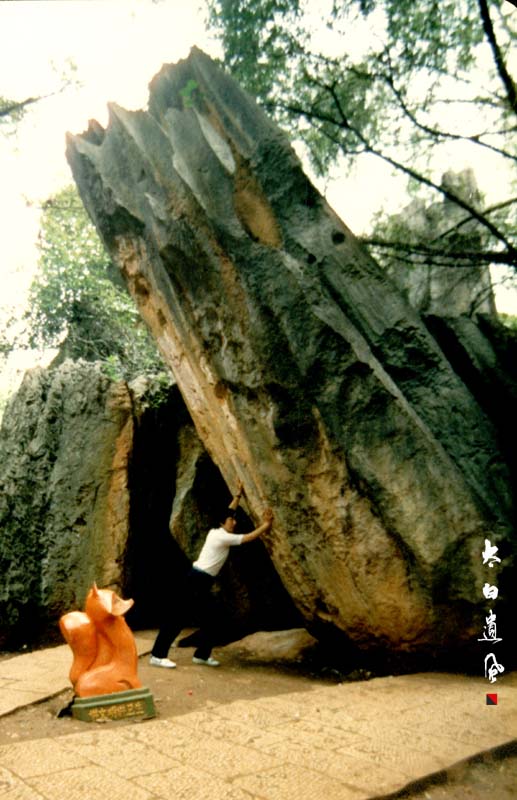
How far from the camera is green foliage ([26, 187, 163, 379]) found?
1473cm

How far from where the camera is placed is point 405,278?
11.4 meters

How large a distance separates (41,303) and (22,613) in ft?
29.7

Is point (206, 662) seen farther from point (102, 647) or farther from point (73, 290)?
point (73, 290)

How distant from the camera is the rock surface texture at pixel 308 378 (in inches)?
235

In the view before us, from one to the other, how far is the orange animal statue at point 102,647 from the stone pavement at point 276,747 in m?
0.36

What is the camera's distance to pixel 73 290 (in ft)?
49.6

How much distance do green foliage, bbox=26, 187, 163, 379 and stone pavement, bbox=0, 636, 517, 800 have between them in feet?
33.2

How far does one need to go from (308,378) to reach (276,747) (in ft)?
10.2

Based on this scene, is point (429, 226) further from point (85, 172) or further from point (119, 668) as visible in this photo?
point (119, 668)

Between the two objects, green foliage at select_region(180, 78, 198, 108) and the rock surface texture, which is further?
green foliage at select_region(180, 78, 198, 108)

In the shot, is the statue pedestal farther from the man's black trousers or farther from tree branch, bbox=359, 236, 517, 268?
tree branch, bbox=359, 236, 517, 268

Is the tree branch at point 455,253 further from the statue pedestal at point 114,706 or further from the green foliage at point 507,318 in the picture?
the statue pedestal at point 114,706

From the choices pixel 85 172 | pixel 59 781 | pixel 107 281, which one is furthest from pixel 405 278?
pixel 59 781

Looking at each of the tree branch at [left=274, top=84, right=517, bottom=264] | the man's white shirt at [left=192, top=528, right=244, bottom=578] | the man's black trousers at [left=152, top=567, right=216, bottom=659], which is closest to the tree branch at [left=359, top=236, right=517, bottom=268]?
the tree branch at [left=274, top=84, right=517, bottom=264]
